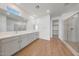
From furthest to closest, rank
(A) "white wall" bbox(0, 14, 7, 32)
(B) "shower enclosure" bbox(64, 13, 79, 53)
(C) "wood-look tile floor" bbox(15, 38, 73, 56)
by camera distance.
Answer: (B) "shower enclosure" bbox(64, 13, 79, 53)
(C) "wood-look tile floor" bbox(15, 38, 73, 56)
(A) "white wall" bbox(0, 14, 7, 32)

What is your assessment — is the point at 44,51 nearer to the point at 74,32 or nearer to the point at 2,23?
the point at 74,32

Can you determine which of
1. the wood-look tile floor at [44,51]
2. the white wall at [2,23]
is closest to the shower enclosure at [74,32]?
the wood-look tile floor at [44,51]

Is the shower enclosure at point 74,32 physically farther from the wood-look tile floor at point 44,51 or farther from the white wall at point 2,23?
the white wall at point 2,23

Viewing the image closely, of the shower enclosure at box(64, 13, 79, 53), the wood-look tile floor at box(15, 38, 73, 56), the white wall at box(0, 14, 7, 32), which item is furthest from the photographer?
the shower enclosure at box(64, 13, 79, 53)

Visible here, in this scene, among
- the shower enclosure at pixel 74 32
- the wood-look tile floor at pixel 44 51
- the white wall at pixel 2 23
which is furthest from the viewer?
the shower enclosure at pixel 74 32

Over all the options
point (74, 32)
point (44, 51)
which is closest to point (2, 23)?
point (44, 51)

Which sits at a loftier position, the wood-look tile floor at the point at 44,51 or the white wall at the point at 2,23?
the white wall at the point at 2,23

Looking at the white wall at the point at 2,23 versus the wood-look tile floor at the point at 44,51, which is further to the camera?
the wood-look tile floor at the point at 44,51

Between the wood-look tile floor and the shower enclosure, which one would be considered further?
the shower enclosure

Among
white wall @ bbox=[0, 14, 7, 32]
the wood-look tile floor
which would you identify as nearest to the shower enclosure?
the wood-look tile floor

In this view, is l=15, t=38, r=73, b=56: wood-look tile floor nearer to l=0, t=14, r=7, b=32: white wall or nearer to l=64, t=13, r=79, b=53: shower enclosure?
l=64, t=13, r=79, b=53: shower enclosure

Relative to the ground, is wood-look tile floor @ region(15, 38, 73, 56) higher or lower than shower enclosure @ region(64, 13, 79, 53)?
lower

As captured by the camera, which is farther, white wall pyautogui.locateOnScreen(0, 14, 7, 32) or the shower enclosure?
the shower enclosure

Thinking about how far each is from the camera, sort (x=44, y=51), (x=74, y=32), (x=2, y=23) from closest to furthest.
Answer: (x=2, y=23) < (x=44, y=51) < (x=74, y=32)
